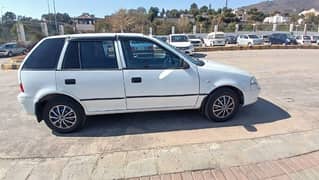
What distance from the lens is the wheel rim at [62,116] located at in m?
4.16

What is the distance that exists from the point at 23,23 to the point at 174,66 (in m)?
38.1

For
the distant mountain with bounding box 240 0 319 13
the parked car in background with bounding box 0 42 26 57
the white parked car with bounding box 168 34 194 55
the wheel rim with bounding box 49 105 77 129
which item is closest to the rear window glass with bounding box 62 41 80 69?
the wheel rim with bounding box 49 105 77 129

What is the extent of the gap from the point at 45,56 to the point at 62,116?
104 centimetres

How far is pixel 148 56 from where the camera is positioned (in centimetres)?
441

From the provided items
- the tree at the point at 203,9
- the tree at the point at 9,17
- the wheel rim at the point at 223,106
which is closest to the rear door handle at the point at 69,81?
the wheel rim at the point at 223,106

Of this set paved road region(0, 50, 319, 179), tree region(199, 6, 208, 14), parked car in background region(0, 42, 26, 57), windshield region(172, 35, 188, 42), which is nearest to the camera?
paved road region(0, 50, 319, 179)

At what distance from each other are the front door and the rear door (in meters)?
0.19

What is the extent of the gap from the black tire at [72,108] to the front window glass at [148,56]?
1.17m

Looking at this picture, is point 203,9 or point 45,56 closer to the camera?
point 45,56

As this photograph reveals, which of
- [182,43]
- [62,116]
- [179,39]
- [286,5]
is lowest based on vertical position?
[62,116]

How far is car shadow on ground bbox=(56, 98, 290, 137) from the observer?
4363mm

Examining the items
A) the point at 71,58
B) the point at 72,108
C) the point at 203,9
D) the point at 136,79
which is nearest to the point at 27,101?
the point at 72,108

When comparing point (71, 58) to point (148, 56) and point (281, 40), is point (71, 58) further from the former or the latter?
point (281, 40)

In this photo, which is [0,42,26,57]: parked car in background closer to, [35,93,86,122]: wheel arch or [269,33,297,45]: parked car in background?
[35,93,86,122]: wheel arch
